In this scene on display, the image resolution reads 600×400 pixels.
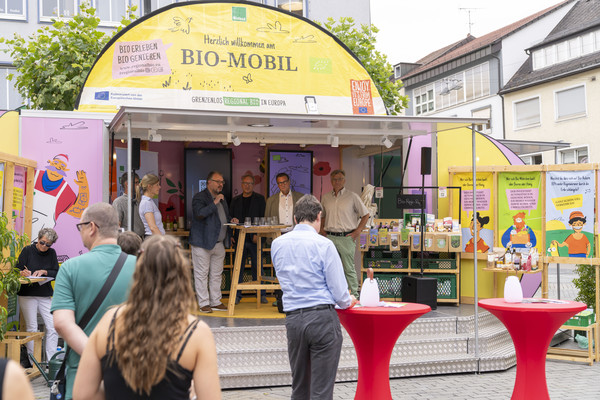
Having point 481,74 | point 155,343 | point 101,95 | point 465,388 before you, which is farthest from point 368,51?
point 481,74

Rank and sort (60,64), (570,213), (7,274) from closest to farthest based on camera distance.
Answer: (7,274), (570,213), (60,64)

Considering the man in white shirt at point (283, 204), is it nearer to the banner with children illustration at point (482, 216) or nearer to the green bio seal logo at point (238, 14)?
the green bio seal logo at point (238, 14)

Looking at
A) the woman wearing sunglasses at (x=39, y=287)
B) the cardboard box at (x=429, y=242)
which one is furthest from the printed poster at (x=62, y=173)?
the cardboard box at (x=429, y=242)

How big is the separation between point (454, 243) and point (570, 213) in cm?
150

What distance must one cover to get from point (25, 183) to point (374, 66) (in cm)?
986

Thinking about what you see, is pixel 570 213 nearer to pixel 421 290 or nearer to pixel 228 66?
pixel 421 290

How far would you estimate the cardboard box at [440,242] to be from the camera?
336 inches

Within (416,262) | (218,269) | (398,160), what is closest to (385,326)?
(218,269)

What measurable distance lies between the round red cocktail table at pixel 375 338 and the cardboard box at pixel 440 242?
147 inches

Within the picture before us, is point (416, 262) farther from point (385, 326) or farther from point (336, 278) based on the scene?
point (336, 278)

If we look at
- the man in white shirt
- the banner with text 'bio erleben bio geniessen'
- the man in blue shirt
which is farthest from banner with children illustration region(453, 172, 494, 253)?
the man in blue shirt

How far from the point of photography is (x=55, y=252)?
6.92 metres

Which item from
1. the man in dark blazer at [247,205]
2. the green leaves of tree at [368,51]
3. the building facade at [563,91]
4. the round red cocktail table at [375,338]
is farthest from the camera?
the building facade at [563,91]

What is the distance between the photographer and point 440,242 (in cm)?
855
